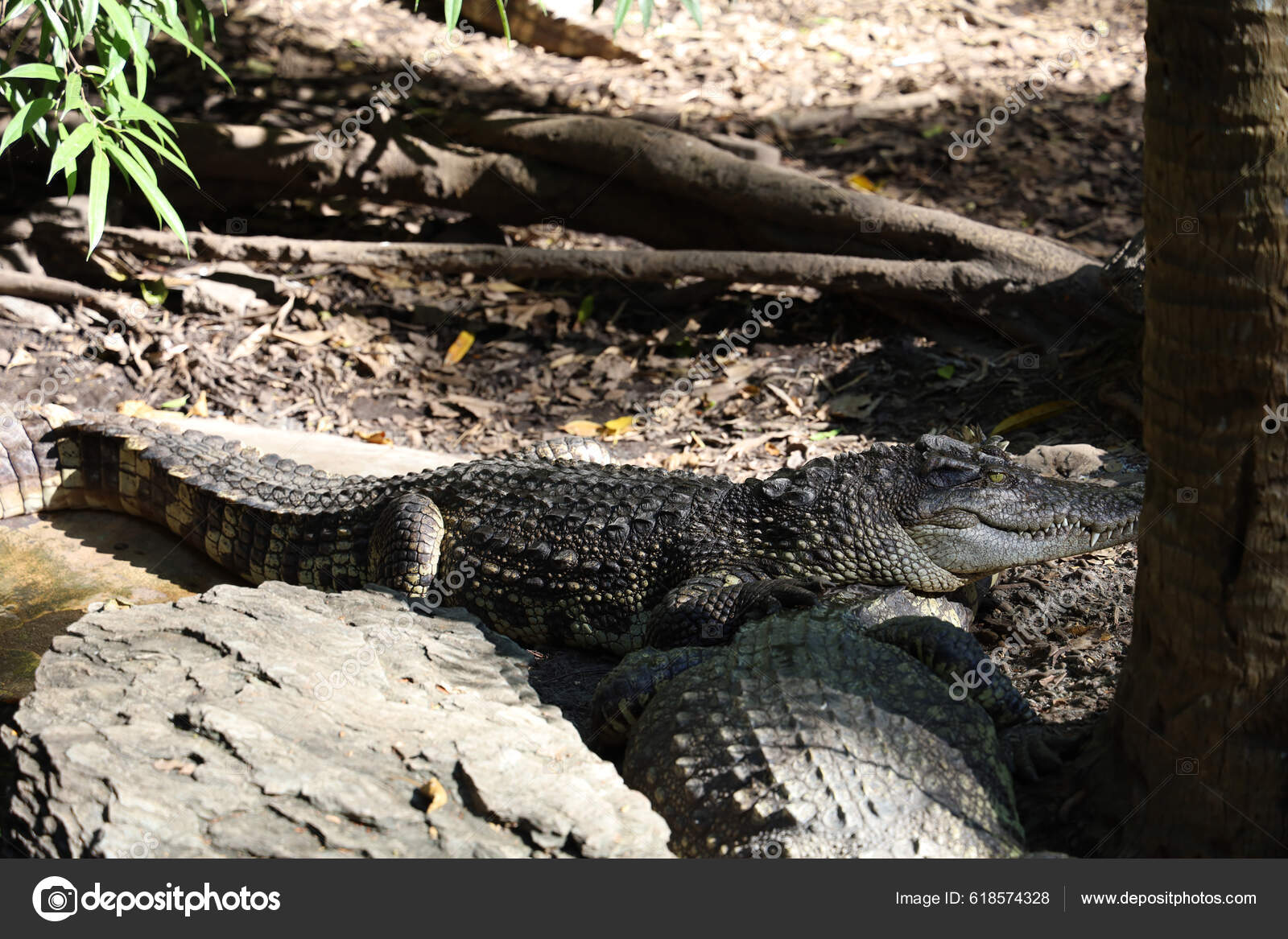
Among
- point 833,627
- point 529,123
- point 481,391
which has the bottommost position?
point 481,391

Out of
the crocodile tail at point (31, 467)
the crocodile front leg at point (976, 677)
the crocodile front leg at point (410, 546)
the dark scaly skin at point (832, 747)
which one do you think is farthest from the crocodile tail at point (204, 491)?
the crocodile front leg at point (976, 677)

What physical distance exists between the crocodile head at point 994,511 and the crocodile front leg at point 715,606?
1.90 feet

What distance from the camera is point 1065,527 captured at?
3992 millimetres

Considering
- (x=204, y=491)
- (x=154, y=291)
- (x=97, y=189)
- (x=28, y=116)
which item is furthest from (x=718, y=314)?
(x=28, y=116)

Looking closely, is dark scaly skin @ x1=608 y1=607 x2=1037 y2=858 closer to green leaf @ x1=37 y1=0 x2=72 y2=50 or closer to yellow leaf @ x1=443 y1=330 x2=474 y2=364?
green leaf @ x1=37 y1=0 x2=72 y2=50

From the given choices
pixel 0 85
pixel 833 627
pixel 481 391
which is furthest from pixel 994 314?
pixel 0 85

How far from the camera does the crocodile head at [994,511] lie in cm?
399

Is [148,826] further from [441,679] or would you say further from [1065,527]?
[1065,527]

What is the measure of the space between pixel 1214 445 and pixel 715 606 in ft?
6.11

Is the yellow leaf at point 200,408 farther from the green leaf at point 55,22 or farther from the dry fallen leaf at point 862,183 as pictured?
the dry fallen leaf at point 862,183

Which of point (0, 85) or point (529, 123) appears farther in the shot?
point (529, 123)

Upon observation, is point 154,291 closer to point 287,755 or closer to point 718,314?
point 718,314

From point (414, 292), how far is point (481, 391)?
140cm

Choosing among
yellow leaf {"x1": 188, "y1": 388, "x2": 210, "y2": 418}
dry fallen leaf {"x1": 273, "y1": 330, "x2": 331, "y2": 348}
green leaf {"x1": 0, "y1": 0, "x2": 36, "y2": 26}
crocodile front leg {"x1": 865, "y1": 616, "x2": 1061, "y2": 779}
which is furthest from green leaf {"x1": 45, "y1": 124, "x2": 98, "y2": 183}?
crocodile front leg {"x1": 865, "y1": 616, "x2": 1061, "y2": 779}
